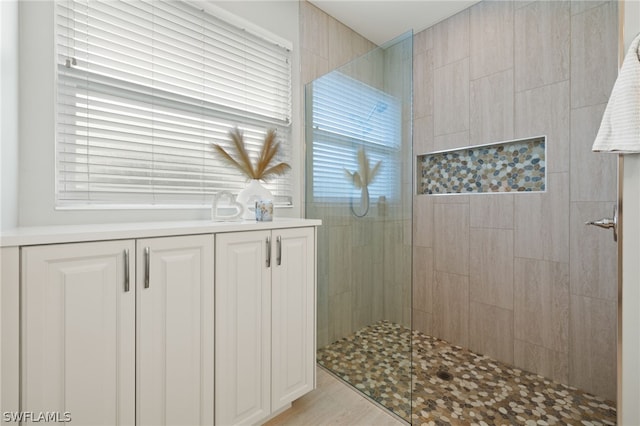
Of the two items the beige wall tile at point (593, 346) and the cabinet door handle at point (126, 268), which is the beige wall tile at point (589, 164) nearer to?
the beige wall tile at point (593, 346)

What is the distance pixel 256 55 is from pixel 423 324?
2539mm

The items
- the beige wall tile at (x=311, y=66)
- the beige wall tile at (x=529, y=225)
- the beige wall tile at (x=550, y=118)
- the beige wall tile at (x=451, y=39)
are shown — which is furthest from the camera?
the beige wall tile at (x=451, y=39)

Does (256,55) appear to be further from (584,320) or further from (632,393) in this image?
(584,320)

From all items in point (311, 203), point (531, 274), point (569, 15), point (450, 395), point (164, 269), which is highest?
point (569, 15)

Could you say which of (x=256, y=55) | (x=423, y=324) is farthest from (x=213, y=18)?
(x=423, y=324)

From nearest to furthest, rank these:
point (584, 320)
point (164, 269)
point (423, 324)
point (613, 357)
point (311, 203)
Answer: point (164, 269) < point (613, 357) < point (584, 320) < point (311, 203) < point (423, 324)

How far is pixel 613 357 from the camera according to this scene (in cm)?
162

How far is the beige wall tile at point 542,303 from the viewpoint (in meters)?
1.82

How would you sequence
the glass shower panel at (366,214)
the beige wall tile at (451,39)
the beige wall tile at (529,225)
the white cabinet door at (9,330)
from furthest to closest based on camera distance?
the beige wall tile at (451,39) < the beige wall tile at (529,225) < the glass shower panel at (366,214) < the white cabinet door at (9,330)

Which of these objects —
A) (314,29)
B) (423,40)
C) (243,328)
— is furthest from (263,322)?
(423,40)

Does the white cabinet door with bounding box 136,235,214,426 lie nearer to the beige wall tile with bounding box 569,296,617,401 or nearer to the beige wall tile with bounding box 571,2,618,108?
the beige wall tile with bounding box 569,296,617,401

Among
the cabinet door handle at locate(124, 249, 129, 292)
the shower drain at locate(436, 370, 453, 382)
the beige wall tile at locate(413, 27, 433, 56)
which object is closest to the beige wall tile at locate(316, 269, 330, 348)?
the shower drain at locate(436, 370, 453, 382)

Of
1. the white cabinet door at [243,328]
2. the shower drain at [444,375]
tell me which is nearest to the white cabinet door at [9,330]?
the white cabinet door at [243,328]

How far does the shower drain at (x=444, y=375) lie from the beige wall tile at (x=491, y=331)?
0.46 metres
